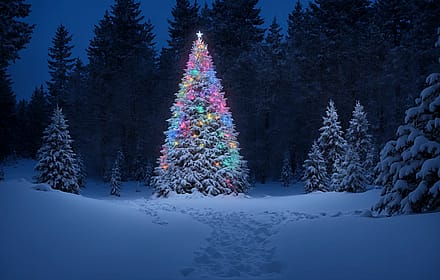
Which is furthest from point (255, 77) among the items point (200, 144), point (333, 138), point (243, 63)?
point (200, 144)

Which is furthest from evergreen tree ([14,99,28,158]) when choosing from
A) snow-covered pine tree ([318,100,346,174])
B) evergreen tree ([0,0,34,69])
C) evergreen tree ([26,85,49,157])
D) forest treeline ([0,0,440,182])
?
snow-covered pine tree ([318,100,346,174])

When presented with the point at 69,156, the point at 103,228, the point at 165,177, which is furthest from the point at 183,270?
the point at 69,156

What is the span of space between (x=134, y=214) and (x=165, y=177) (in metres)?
5.73

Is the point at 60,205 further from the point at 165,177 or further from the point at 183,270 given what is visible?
the point at 165,177

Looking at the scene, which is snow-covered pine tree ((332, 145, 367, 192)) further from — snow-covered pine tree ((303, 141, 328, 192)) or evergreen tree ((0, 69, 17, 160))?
evergreen tree ((0, 69, 17, 160))

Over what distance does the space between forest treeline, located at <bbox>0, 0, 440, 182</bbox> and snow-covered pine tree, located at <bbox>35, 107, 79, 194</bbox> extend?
1420cm

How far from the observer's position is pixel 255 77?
30328 millimetres

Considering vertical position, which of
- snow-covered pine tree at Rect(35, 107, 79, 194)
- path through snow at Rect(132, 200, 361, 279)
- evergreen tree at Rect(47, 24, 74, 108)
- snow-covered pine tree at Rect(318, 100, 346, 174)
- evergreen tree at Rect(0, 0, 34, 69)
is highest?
evergreen tree at Rect(47, 24, 74, 108)

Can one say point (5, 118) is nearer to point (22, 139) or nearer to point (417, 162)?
point (22, 139)

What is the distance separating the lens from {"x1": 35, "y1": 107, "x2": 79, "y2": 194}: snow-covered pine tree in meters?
15.0

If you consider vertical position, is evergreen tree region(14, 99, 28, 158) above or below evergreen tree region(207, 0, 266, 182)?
below

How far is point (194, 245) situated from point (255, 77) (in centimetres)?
2507

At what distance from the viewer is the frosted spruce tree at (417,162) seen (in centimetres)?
683

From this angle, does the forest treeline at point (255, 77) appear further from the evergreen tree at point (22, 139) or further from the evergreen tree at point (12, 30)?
the evergreen tree at point (12, 30)
